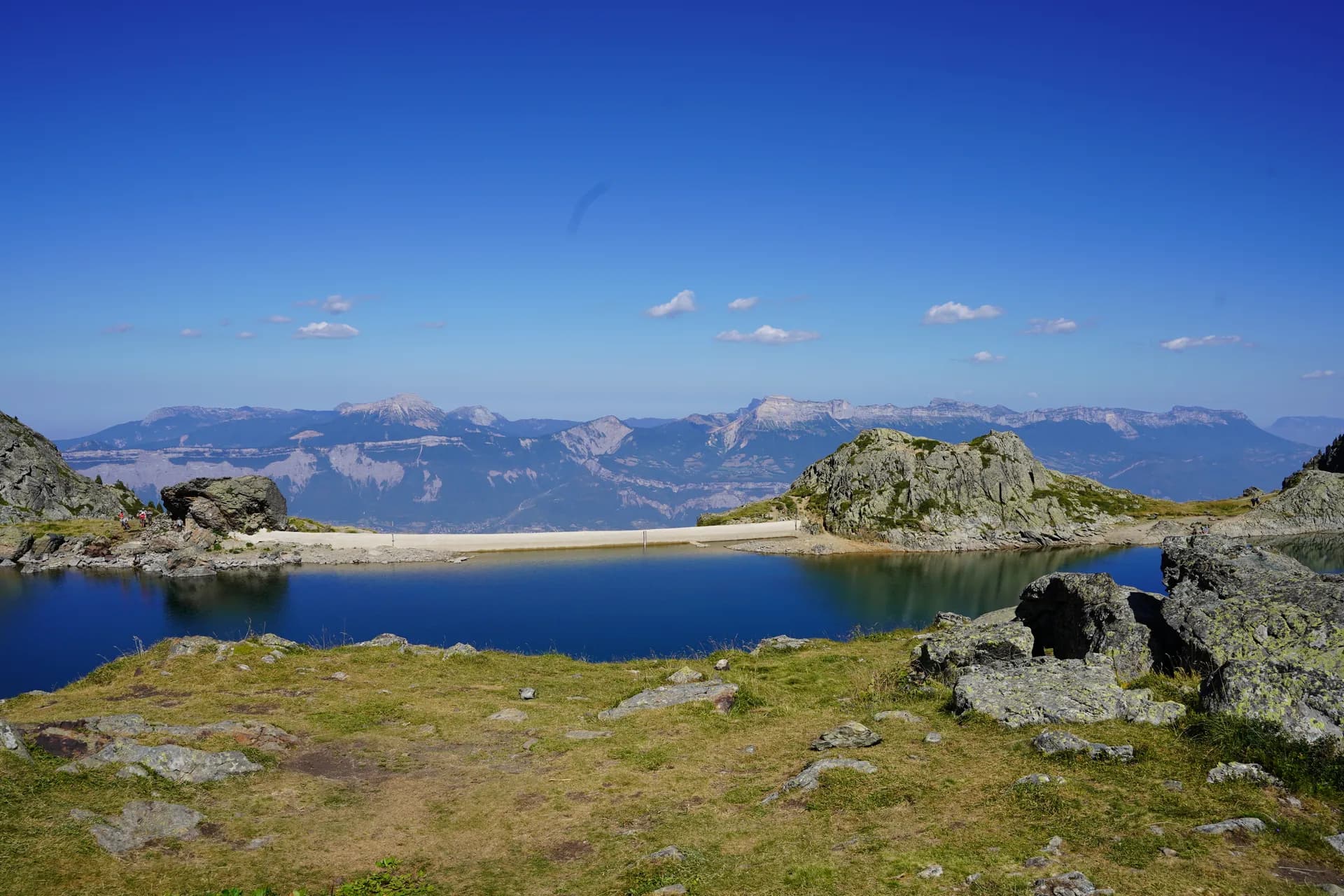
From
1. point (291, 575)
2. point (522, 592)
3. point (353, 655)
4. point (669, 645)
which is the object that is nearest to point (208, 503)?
point (291, 575)

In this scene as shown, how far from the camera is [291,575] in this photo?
324 ft

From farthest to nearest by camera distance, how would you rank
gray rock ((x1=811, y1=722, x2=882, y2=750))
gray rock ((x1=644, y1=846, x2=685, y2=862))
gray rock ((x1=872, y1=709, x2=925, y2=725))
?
gray rock ((x1=872, y1=709, x2=925, y2=725)), gray rock ((x1=811, y1=722, x2=882, y2=750)), gray rock ((x1=644, y1=846, x2=685, y2=862))

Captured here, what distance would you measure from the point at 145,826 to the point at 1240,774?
910 inches

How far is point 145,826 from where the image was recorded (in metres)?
15.8

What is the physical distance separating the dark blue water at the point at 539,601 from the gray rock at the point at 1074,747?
39.0 meters

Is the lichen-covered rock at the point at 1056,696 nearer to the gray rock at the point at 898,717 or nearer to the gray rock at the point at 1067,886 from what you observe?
the gray rock at the point at 898,717

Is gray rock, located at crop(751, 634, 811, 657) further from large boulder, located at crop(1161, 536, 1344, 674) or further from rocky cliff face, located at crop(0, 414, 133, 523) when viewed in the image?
rocky cliff face, located at crop(0, 414, 133, 523)

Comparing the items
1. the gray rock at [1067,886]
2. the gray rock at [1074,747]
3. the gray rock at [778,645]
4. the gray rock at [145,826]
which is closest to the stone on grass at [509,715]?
the gray rock at [145,826]

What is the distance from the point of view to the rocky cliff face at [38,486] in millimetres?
122188

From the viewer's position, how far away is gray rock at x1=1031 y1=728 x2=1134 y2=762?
16469 millimetres

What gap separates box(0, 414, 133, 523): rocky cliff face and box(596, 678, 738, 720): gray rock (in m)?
138

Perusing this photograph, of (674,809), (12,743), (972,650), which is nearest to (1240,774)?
(972,650)

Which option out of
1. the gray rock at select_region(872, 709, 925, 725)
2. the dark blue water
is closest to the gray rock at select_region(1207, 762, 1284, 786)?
the gray rock at select_region(872, 709, 925, 725)

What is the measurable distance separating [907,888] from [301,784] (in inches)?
624
